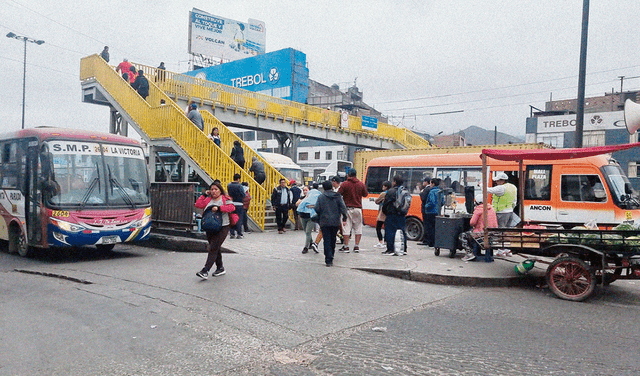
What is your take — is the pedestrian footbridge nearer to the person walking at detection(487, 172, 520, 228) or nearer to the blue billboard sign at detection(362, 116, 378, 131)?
the blue billboard sign at detection(362, 116, 378, 131)

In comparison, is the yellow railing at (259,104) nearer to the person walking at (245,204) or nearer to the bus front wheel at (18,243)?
the person walking at (245,204)

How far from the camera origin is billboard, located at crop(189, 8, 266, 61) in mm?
45344

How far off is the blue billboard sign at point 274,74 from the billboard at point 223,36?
13.2 ft

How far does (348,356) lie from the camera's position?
4.70 m

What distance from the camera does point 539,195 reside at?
1270 cm

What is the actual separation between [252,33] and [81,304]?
48117 millimetres

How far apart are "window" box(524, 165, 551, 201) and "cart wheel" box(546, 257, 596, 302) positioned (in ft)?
18.3

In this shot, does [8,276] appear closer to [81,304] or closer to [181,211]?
[81,304]

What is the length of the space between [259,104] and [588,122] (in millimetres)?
33995

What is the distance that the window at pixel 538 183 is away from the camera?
12539 mm

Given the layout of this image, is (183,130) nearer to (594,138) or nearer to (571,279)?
(571,279)

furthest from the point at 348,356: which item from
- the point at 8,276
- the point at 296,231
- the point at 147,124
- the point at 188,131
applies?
the point at 147,124

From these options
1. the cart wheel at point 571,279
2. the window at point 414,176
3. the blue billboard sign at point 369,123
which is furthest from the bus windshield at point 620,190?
the blue billboard sign at point 369,123

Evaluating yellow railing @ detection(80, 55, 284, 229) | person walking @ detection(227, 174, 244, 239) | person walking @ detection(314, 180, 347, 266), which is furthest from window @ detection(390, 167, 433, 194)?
person walking @ detection(314, 180, 347, 266)
